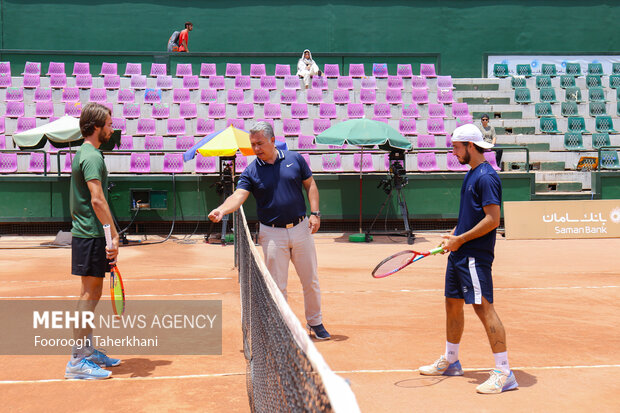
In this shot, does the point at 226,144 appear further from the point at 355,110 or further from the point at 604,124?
the point at 604,124

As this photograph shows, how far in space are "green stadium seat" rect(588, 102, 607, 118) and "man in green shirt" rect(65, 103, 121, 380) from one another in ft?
70.5

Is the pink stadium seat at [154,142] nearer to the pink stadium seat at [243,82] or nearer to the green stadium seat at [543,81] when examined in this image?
the pink stadium seat at [243,82]

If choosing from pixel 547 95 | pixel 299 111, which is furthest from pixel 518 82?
pixel 299 111

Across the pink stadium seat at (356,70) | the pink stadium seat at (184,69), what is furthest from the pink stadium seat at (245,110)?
the pink stadium seat at (356,70)

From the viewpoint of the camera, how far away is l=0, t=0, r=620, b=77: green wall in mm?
26516

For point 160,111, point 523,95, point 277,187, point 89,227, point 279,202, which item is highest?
point 523,95

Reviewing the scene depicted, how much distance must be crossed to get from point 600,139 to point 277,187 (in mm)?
18309

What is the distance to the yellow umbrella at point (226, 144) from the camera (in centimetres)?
1452

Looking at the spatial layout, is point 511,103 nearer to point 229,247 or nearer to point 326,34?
point 326,34

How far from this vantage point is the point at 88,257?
17.8 ft

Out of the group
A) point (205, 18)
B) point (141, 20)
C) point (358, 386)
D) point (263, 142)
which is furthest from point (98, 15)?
point (358, 386)

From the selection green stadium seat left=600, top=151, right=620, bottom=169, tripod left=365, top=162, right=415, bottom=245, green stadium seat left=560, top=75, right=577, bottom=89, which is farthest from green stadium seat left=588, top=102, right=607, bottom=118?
tripod left=365, top=162, right=415, bottom=245

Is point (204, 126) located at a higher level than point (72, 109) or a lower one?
A: lower

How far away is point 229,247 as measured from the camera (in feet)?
50.9
